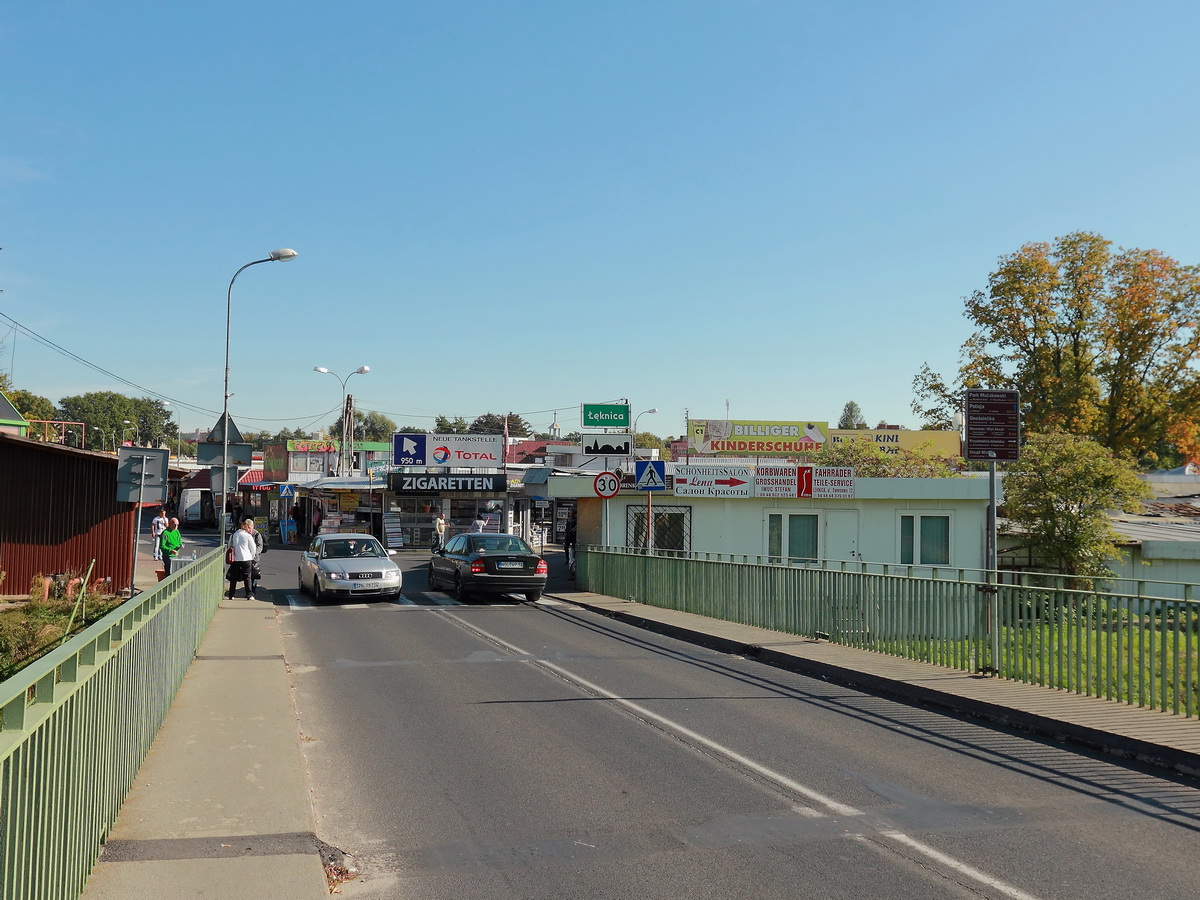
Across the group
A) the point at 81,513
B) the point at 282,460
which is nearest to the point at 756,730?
the point at 81,513

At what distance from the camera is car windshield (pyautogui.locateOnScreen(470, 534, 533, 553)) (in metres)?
23.1

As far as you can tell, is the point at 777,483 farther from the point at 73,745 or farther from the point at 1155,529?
the point at 73,745

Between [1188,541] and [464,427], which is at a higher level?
[464,427]

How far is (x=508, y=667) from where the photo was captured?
12.9m

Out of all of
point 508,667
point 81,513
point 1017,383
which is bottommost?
point 508,667

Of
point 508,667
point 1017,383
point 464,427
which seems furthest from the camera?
point 464,427

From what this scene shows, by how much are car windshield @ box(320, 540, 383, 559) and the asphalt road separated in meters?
11.7

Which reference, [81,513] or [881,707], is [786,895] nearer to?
[881,707]

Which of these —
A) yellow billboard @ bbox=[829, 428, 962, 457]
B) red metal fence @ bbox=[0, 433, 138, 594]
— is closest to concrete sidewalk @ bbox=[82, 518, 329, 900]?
red metal fence @ bbox=[0, 433, 138, 594]

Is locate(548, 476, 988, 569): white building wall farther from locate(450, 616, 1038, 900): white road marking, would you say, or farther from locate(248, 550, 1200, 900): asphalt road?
locate(248, 550, 1200, 900): asphalt road

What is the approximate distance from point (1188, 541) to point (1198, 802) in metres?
25.0

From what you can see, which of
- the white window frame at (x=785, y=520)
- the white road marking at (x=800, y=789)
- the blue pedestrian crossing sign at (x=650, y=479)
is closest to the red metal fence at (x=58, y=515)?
the blue pedestrian crossing sign at (x=650, y=479)

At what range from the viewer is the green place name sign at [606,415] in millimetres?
27953

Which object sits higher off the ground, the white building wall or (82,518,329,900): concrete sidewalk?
the white building wall
